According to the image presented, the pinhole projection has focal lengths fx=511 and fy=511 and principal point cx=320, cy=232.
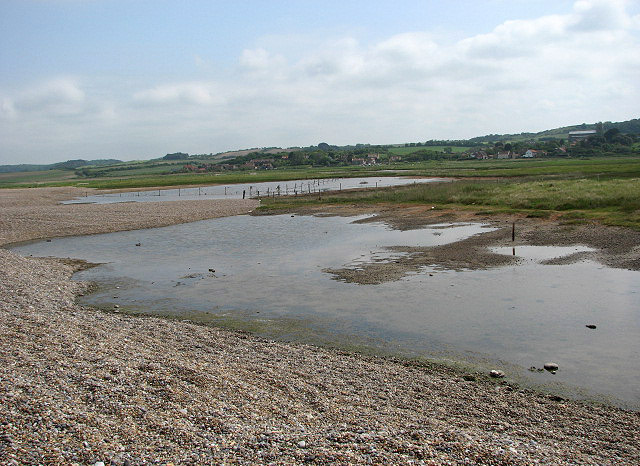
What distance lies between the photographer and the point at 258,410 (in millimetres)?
10367

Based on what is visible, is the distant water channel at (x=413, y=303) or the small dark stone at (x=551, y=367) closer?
the small dark stone at (x=551, y=367)

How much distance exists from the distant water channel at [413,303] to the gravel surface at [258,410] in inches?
65.9

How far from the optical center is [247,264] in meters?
29.0

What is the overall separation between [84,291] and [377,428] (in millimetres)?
17812

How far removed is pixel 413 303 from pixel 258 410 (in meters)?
10.6

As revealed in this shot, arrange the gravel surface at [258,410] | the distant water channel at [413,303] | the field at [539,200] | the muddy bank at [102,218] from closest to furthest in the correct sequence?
the gravel surface at [258,410] → the distant water channel at [413,303] → the field at [539,200] → the muddy bank at [102,218]

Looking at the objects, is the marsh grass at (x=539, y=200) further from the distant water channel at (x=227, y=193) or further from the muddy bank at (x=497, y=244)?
the distant water channel at (x=227, y=193)

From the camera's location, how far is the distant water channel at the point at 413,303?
559 inches

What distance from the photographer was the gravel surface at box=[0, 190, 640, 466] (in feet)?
27.0

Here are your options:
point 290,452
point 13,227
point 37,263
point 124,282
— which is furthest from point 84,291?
point 13,227

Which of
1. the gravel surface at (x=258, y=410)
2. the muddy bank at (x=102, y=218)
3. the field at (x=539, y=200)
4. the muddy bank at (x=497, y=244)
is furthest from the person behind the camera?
the muddy bank at (x=102, y=218)

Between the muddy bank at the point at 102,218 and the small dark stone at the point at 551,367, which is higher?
the muddy bank at the point at 102,218

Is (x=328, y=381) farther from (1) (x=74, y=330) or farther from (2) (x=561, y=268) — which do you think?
(2) (x=561, y=268)

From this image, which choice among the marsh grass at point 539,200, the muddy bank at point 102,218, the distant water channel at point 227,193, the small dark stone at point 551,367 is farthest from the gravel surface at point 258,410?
the distant water channel at point 227,193
